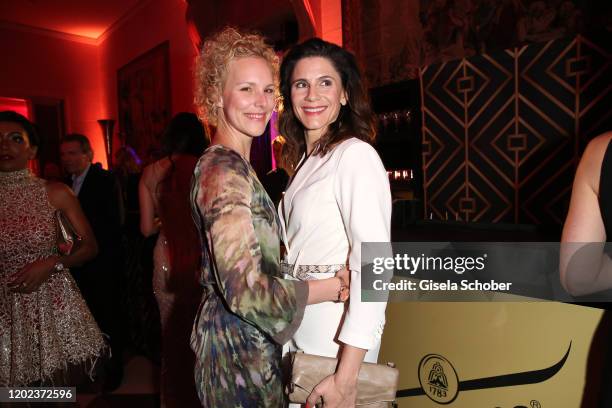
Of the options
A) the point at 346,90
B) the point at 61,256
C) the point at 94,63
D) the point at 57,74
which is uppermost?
the point at 94,63

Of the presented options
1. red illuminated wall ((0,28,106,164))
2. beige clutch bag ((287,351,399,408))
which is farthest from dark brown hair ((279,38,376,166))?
red illuminated wall ((0,28,106,164))

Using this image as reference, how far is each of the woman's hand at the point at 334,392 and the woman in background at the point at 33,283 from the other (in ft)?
4.64

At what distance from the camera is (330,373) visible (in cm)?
109

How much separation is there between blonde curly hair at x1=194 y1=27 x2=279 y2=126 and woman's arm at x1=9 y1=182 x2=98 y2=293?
3.71 feet

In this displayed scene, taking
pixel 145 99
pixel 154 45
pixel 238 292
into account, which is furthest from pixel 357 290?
pixel 145 99

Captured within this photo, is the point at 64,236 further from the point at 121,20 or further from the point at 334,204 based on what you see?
the point at 121,20

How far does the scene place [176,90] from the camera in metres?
7.11

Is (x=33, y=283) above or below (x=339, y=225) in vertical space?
below

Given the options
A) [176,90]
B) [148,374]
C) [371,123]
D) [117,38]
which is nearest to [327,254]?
[371,123]

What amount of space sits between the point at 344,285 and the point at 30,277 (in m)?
1.51

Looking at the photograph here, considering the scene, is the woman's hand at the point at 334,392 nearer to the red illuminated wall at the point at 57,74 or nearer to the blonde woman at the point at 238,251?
the blonde woman at the point at 238,251

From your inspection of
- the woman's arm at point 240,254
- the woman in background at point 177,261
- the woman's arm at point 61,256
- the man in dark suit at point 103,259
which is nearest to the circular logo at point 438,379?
the woman's arm at point 240,254

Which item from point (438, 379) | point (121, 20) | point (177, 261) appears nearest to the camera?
point (438, 379)

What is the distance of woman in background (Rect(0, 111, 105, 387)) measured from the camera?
5.92 feet
